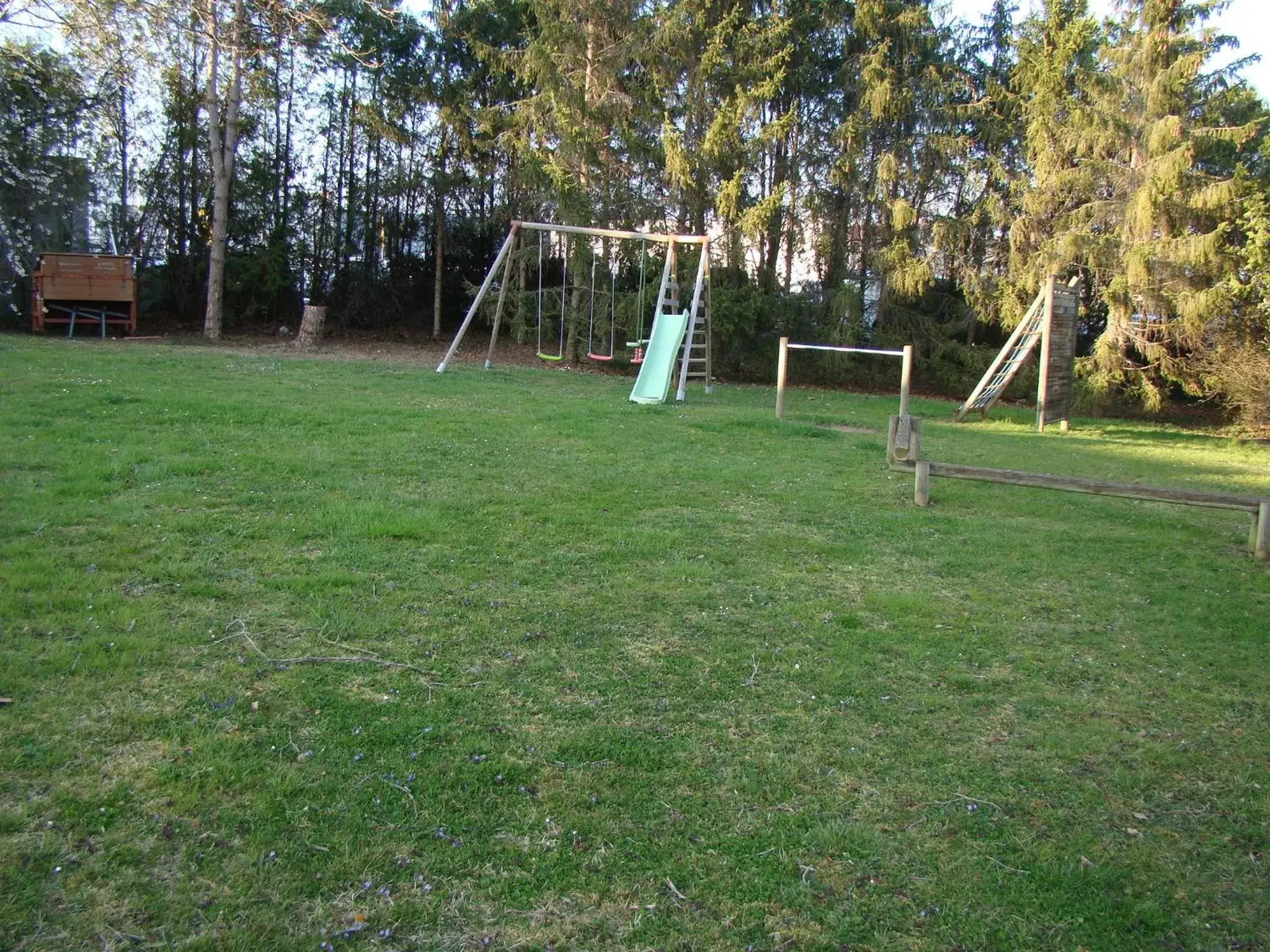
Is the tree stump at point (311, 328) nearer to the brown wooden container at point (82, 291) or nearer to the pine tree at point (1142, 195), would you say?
the brown wooden container at point (82, 291)

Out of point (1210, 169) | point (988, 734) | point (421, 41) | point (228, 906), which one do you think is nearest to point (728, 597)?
point (988, 734)

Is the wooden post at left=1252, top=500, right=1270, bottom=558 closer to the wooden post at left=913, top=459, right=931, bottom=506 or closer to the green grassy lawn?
the green grassy lawn

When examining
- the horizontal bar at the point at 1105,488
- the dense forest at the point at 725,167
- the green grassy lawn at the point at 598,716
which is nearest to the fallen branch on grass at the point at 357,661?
the green grassy lawn at the point at 598,716

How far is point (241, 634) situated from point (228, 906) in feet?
5.64

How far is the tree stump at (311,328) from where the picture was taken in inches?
719

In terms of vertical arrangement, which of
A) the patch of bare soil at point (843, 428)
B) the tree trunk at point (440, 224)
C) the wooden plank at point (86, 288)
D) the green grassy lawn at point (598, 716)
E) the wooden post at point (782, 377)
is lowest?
the green grassy lawn at point (598, 716)

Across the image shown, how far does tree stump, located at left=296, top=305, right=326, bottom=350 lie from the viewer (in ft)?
59.9

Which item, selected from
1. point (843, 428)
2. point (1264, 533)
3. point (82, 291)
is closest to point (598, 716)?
point (1264, 533)

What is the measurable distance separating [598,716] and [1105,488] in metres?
4.77

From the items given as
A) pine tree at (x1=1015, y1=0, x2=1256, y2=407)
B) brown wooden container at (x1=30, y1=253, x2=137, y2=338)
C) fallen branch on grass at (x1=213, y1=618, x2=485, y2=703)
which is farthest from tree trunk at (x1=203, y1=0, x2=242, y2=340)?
fallen branch on grass at (x1=213, y1=618, x2=485, y2=703)

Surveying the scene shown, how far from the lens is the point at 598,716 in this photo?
335 cm

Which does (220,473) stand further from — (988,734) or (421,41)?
(421,41)

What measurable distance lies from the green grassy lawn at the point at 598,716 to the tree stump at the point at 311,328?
11616 millimetres

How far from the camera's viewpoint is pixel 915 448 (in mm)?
8078
